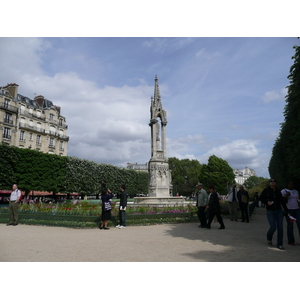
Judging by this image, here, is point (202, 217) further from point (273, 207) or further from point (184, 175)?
point (184, 175)


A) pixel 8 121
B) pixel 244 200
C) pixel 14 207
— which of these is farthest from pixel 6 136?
pixel 244 200

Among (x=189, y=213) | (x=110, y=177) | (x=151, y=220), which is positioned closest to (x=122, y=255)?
(x=151, y=220)

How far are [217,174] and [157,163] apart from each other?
38.2m

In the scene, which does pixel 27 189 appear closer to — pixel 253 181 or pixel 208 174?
pixel 208 174

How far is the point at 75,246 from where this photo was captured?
6867 mm

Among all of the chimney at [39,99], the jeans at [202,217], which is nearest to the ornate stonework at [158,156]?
the jeans at [202,217]

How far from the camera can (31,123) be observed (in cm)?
5256

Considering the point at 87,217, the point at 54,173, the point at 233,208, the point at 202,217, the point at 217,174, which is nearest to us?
the point at 202,217

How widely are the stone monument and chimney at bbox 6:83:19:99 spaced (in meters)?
40.3

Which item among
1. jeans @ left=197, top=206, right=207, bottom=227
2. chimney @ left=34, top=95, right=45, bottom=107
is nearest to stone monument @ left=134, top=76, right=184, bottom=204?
jeans @ left=197, top=206, right=207, bottom=227

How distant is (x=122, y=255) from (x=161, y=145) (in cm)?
1720

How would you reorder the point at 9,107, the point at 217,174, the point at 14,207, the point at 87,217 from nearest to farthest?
the point at 87,217, the point at 14,207, the point at 9,107, the point at 217,174

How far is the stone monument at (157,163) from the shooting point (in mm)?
20359
